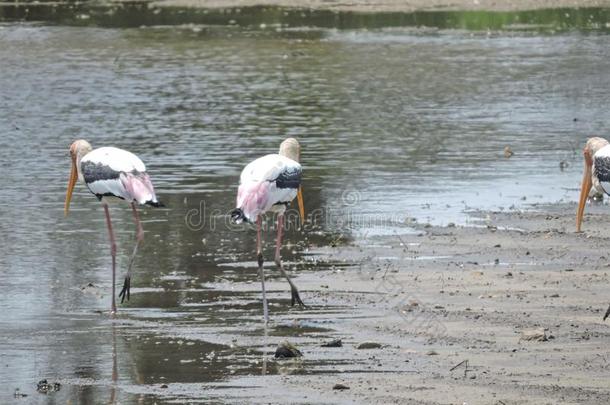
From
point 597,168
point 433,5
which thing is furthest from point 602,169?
point 433,5

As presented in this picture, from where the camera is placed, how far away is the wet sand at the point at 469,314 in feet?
27.3

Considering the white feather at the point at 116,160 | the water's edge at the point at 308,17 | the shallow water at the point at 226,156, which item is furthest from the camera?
the water's edge at the point at 308,17

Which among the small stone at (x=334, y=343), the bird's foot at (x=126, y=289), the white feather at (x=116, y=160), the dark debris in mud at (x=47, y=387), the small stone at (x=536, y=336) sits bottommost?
the bird's foot at (x=126, y=289)

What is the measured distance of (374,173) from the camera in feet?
54.6

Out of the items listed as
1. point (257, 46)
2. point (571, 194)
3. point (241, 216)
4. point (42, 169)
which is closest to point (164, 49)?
point (257, 46)

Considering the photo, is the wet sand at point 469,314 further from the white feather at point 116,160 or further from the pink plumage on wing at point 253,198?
the white feather at point 116,160

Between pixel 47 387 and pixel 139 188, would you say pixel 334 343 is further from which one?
pixel 139 188

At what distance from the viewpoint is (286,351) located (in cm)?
906

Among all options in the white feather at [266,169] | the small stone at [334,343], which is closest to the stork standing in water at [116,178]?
the white feather at [266,169]

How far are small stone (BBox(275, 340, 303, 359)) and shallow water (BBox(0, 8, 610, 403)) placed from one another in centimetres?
9

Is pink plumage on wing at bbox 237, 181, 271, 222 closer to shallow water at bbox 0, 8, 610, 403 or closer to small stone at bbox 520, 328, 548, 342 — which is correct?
shallow water at bbox 0, 8, 610, 403

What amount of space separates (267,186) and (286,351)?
2.16 m

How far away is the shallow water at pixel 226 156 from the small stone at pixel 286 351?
3.6 inches

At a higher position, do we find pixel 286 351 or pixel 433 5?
pixel 286 351
